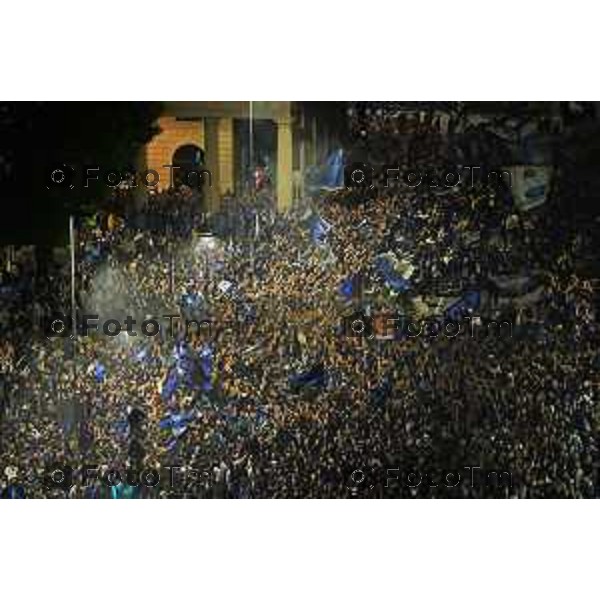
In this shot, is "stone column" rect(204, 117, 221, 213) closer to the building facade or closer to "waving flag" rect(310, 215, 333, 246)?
the building facade

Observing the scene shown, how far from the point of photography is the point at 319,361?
10.2ft

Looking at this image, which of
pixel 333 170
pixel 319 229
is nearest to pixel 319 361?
pixel 319 229

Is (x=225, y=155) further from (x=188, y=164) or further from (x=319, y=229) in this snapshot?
(x=319, y=229)

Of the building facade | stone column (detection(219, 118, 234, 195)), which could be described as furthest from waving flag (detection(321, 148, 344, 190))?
stone column (detection(219, 118, 234, 195))

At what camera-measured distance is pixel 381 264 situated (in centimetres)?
310

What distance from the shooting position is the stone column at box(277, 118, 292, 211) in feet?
10.0

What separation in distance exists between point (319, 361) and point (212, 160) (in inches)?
25.1

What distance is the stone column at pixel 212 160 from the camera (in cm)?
304

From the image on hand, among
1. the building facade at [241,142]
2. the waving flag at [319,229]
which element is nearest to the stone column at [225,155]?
the building facade at [241,142]

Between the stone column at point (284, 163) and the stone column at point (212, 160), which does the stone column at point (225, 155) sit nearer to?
the stone column at point (212, 160)

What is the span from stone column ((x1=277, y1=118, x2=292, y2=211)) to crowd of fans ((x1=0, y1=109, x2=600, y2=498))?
4cm
